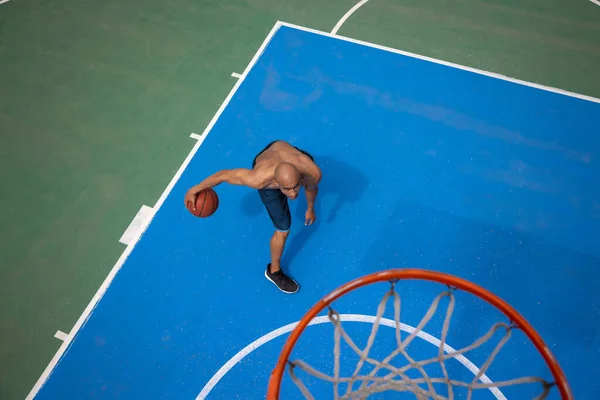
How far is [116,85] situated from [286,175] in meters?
4.22

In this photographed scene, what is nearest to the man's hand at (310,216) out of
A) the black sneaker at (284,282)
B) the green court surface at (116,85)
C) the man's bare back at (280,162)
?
the man's bare back at (280,162)

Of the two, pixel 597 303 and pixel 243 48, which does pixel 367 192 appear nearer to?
pixel 597 303

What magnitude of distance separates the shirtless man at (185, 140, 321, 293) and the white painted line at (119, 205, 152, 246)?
1.21m

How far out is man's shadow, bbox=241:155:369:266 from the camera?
5.88m

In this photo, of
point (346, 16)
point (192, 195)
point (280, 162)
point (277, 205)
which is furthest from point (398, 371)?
point (346, 16)

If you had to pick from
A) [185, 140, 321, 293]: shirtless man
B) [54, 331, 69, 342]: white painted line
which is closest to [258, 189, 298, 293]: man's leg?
[185, 140, 321, 293]: shirtless man

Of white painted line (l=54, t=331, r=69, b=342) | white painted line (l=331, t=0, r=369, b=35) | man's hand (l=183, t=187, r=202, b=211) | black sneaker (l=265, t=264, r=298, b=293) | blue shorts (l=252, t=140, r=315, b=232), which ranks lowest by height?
white painted line (l=54, t=331, r=69, b=342)

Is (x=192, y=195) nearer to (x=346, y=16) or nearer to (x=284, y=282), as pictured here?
(x=284, y=282)

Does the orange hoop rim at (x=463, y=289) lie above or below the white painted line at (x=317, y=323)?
above

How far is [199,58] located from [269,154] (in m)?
3.30

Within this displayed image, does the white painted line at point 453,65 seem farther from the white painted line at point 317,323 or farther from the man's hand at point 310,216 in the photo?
the white painted line at point 317,323

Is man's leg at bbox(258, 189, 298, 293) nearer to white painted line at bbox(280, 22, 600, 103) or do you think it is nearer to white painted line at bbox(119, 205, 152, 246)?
white painted line at bbox(119, 205, 152, 246)

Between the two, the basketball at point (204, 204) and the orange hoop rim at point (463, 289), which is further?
the basketball at point (204, 204)

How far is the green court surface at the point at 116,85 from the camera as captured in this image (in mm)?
5828
